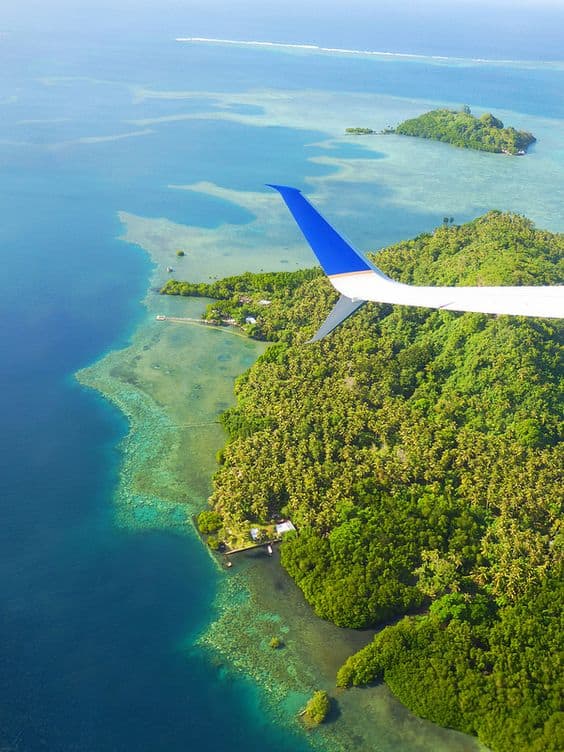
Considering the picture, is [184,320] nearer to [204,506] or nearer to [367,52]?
[204,506]

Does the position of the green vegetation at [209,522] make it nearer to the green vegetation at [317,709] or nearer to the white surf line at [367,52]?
the green vegetation at [317,709]

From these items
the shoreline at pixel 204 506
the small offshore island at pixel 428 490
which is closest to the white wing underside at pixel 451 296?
the small offshore island at pixel 428 490

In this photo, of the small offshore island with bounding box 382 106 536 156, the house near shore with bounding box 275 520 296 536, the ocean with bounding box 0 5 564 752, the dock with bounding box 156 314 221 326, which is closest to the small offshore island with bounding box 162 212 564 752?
the house near shore with bounding box 275 520 296 536

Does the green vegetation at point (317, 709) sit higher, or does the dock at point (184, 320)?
the dock at point (184, 320)

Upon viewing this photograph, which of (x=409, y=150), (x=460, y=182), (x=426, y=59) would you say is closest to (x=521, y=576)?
(x=460, y=182)

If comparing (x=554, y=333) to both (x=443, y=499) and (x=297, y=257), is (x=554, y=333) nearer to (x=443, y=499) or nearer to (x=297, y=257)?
(x=443, y=499)
